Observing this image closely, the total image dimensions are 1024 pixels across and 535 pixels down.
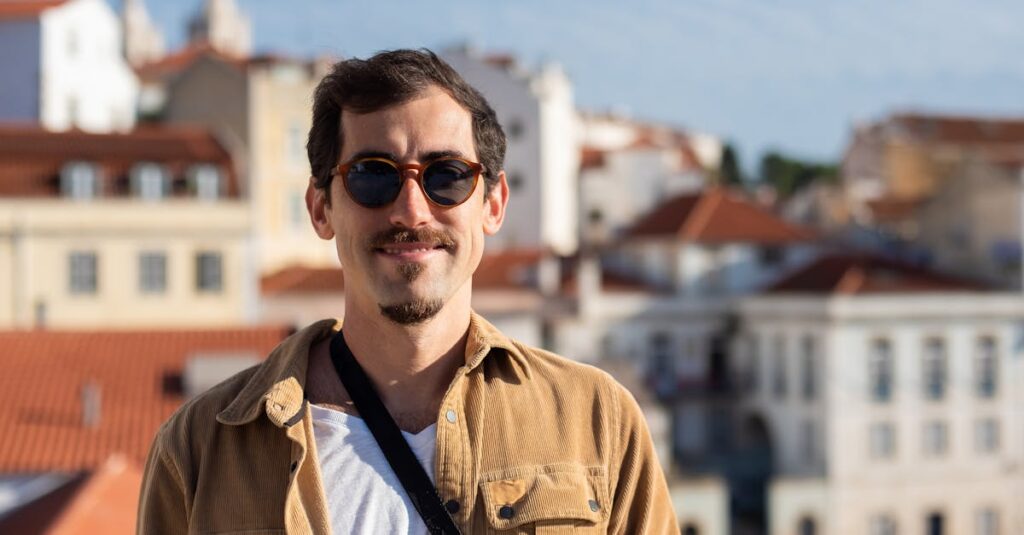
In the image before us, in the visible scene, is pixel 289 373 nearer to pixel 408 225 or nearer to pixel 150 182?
pixel 408 225

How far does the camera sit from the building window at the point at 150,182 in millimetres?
44344

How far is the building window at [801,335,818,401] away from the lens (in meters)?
52.8

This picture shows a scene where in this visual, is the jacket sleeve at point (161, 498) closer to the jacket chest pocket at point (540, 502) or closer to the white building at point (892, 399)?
the jacket chest pocket at point (540, 502)

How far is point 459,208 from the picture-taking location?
11.8 ft

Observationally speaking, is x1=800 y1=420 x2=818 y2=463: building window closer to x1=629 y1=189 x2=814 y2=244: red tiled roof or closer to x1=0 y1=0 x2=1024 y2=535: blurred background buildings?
x1=0 y1=0 x2=1024 y2=535: blurred background buildings

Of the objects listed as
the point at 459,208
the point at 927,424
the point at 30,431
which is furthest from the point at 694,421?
the point at 459,208

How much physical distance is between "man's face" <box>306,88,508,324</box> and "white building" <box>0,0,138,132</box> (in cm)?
4860

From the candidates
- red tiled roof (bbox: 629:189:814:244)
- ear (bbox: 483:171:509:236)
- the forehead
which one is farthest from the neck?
red tiled roof (bbox: 629:189:814:244)

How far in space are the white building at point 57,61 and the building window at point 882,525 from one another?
27.3m

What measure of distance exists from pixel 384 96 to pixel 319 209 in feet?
1.27

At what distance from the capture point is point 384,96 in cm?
352

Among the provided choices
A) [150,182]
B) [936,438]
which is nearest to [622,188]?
[936,438]

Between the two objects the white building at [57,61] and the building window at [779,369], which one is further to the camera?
the building window at [779,369]

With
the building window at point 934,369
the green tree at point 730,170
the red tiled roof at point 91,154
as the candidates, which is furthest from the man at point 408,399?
the green tree at point 730,170
